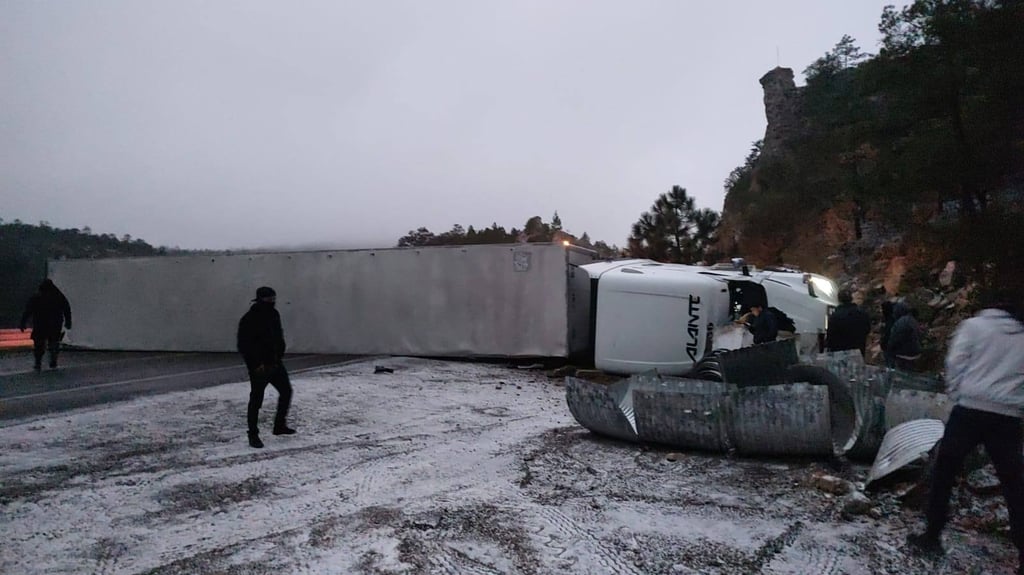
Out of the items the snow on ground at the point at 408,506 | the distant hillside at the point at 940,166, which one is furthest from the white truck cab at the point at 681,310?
the distant hillside at the point at 940,166

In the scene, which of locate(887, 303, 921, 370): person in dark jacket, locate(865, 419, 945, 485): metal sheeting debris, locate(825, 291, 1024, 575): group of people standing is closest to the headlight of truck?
locate(887, 303, 921, 370): person in dark jacket

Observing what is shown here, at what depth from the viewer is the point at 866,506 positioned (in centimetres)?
439

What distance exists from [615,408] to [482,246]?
7193mm

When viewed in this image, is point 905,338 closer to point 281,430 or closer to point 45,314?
point 281,430

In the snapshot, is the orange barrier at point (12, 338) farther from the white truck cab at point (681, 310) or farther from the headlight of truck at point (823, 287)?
the headlight of truck at point (823, 287)

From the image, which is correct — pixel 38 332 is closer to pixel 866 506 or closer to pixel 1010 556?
pixel 866 506

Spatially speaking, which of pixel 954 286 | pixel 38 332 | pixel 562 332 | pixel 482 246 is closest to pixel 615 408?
pixel 562 332

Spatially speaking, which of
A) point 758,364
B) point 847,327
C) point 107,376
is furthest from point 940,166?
point 107,376

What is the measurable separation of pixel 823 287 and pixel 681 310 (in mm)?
2954

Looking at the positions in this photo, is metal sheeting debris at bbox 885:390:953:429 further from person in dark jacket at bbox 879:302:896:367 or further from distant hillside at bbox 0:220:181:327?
distant hillside at bbox 0:220:181:327

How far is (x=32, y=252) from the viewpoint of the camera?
118 feet

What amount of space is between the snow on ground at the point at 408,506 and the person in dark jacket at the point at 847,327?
161 inches

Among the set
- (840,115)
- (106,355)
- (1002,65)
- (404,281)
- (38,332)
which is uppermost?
(840,115)

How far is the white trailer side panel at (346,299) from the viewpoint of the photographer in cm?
1280
